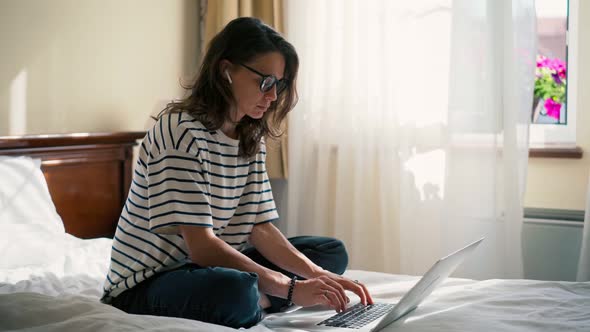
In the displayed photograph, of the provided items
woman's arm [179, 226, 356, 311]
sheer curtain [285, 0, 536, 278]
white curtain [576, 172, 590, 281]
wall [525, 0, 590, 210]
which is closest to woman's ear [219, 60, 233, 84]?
woman's arm [179, 226, 356, 311]

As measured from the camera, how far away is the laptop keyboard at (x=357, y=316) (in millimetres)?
1502

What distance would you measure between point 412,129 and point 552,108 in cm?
67

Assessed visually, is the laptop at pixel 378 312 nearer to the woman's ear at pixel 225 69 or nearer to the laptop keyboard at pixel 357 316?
the laptop keyboard at pixel 357 316

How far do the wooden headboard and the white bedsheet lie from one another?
0.95 feet

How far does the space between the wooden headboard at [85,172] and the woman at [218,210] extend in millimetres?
919

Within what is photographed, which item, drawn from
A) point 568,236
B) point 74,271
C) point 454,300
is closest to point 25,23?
point 74,271

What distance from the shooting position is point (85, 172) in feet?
8.95

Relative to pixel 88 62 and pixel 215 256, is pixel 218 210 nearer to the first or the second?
pixel 215 256

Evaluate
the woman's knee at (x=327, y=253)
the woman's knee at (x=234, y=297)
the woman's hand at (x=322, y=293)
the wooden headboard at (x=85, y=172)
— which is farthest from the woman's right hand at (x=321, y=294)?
the wooden headboard at (x=85, y=172)

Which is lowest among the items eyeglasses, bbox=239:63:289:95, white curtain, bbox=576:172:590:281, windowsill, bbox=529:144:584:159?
white curtain, bbox=576:172:590:281

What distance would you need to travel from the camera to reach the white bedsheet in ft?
3.88

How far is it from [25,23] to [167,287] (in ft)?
4.69

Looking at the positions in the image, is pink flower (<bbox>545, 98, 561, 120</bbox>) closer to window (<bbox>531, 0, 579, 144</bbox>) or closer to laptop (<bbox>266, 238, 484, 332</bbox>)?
window (<bbox>531, 0, 579, 144</bbox>)

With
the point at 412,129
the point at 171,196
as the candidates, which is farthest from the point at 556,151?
the point at 171,196
